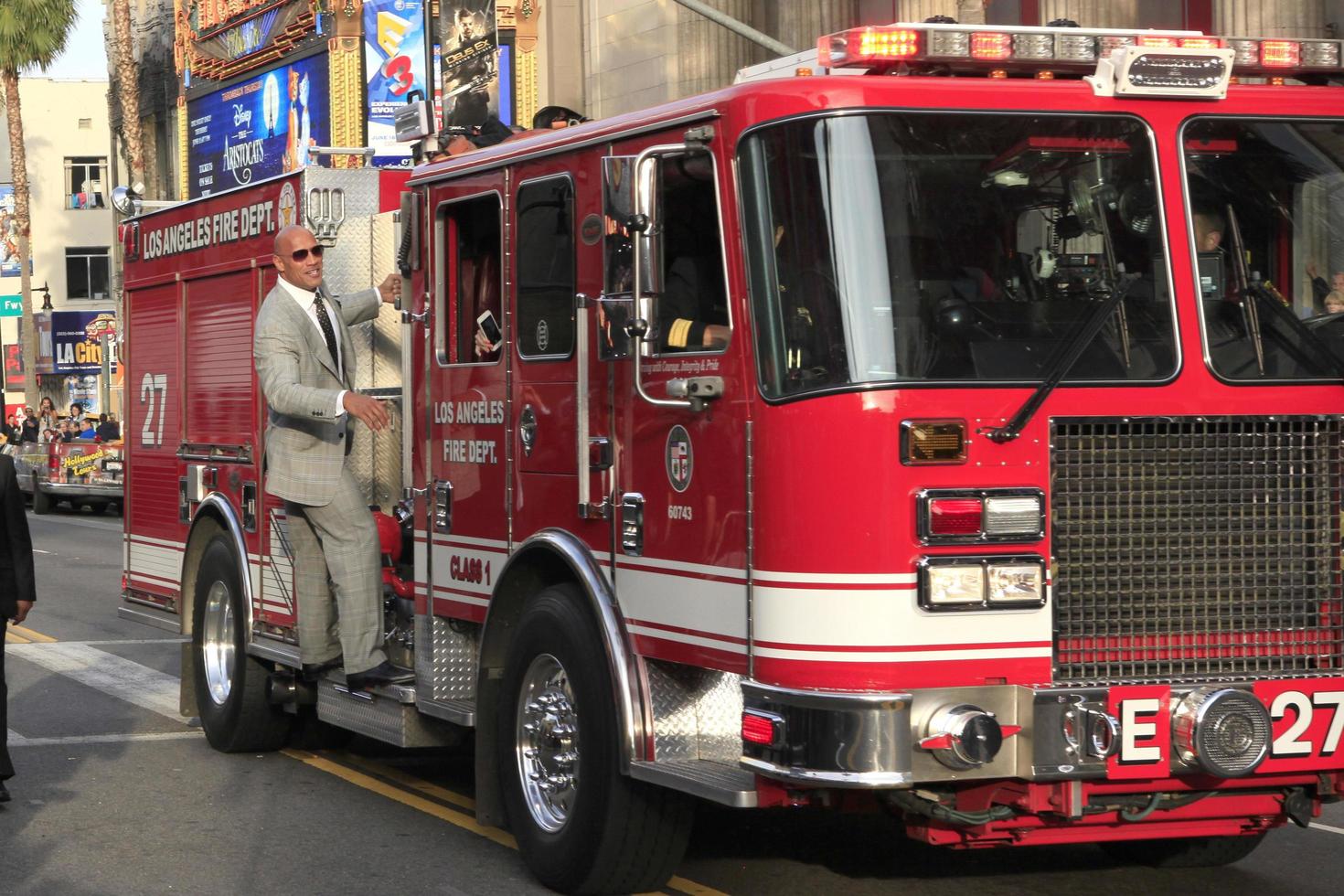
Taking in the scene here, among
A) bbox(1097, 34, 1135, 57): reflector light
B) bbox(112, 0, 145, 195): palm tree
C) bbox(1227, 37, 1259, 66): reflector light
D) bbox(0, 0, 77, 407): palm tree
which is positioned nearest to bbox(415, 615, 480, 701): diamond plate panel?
bbox(1097, 34, 1135, 57): reflector light

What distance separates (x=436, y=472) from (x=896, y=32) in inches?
124

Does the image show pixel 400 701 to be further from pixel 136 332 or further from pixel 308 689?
pixel 136 332

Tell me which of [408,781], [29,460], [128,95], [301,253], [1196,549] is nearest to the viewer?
[1196,549]

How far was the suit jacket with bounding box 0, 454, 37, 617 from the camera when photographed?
8.94 meters

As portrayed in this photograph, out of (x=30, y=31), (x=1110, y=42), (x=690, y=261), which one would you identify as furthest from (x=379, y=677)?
(x=30, y=31)

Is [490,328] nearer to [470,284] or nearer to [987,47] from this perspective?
[470,284]

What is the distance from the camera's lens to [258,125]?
156ft

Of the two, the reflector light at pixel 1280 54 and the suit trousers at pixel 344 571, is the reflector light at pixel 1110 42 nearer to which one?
the reflector light at pixel 1280 54

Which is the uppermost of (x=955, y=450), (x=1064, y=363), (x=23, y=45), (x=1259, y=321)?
(x=23, y=45)

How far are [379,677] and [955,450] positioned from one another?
3648mm

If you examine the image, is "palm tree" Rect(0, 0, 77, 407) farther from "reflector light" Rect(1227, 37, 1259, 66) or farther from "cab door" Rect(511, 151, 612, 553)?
"reflector light" Rect(1227, 37, 1259, 66)

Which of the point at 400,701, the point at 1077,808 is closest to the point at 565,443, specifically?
A: the point at 400,701

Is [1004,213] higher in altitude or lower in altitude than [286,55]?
lower

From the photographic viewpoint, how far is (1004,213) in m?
6.04
